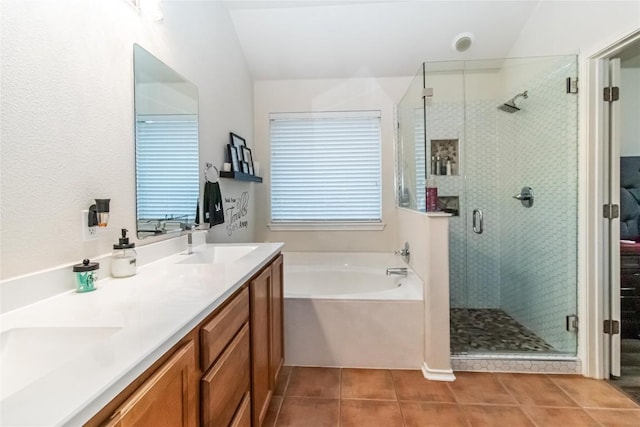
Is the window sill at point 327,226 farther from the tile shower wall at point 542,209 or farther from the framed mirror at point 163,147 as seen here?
the framed mirror at point 163,147

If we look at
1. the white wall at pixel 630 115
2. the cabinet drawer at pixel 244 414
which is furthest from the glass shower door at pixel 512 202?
the cabinet drawer at pixel 244 414

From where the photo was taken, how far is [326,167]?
3.47 metres

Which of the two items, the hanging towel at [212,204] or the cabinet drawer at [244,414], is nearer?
the cabinet drawer at [244,414]

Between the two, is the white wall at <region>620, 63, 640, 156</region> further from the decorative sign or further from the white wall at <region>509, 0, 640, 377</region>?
the decorative sign

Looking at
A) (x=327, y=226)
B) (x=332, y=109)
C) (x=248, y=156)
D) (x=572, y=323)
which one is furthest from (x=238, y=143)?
(x=572, y=323)

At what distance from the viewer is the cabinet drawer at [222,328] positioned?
930mm

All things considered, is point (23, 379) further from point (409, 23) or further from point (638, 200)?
point (638, 200)

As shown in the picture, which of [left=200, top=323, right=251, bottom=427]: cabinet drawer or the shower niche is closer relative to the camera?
[left=200, top=323, right=251, bottom=427]: cabinet drawer

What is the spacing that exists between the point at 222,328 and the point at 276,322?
851mm

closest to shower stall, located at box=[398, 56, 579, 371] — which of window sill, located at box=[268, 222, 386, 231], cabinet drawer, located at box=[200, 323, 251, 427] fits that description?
window sill, located at box=[268, 222, 386, 231]

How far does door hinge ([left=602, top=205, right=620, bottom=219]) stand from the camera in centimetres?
204

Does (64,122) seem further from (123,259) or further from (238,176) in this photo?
(238,176)

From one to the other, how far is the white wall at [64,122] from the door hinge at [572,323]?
2.63 metres

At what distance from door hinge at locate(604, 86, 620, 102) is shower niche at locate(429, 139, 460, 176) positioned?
1247 mm
